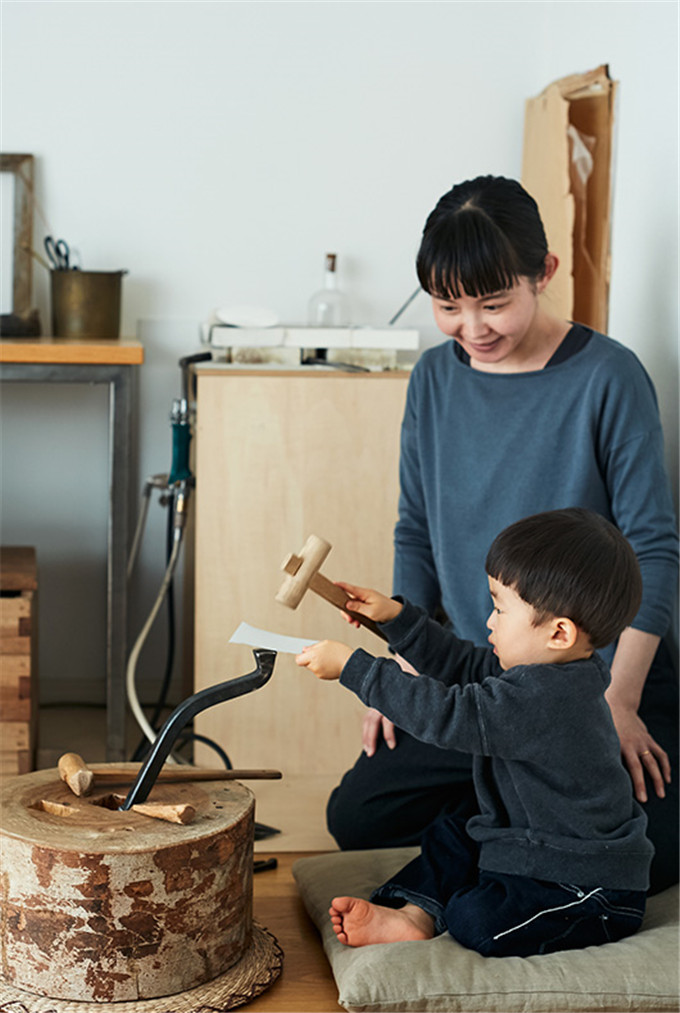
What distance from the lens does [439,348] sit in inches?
67.2

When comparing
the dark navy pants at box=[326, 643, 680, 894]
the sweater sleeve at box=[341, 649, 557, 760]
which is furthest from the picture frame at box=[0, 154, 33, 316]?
the sweater sleeve at box=[341, 649, 557, 760]

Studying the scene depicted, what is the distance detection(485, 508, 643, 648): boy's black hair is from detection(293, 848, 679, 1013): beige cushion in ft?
1.19

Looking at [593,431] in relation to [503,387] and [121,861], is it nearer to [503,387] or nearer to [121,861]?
[503,387]

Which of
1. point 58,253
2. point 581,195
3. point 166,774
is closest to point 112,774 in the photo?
point 166,774

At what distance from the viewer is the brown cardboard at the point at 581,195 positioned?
1987 millimetres

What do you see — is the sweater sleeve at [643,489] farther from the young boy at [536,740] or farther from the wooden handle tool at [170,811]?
the wooden handle tool at [170,811]

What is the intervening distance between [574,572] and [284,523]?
0.83 metres

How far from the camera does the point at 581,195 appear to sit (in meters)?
2.05

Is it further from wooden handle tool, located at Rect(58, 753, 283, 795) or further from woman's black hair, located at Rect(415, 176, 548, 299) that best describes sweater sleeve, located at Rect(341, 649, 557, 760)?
woman's black hair, located at Rect(415, 176, 548, 299)

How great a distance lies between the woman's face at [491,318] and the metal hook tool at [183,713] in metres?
0.52

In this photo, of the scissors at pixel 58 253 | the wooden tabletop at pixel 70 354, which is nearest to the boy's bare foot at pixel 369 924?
the wooden tabletop at pixel 70 354

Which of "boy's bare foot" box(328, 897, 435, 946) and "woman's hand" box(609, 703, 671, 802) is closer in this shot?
"boy's bare foot" box(328, 897, 435, 946)

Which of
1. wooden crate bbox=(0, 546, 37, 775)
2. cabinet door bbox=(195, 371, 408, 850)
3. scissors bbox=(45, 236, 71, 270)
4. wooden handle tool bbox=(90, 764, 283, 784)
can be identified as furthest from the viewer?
scissors bbox=(45, 236, 71, 270)

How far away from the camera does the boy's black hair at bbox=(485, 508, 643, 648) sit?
1.24m
